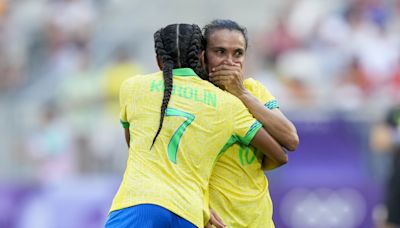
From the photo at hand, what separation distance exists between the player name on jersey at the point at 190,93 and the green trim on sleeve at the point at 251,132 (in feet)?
0.79

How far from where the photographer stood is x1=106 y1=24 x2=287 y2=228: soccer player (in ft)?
17.7

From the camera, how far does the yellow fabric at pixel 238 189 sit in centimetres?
581

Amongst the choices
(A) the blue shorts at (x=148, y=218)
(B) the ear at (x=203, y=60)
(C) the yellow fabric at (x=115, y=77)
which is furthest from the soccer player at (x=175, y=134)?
(C) the yellow fabric at (x=115, y=77)

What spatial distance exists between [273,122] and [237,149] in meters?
0.25

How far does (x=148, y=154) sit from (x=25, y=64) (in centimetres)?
1005

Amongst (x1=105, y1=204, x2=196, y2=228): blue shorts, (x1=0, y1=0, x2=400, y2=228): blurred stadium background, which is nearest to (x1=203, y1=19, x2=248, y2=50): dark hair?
(x1=105, y1=204, x2=196, y2=228): blue shorts

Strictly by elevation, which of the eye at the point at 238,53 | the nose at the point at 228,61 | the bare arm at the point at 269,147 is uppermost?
the eye at the point at 238,53

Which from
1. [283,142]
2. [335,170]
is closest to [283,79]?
[335,170]

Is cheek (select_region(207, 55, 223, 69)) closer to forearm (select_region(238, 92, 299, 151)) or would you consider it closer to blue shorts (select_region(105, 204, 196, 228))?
forearm (select_region(238, 92, 299, 151))

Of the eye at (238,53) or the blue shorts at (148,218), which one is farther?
the eye at (238,53)

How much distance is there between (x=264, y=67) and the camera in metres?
14.8

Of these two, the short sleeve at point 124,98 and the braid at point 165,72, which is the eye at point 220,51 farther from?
the short sleeve at point 124,98

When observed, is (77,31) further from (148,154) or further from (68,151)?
(148,154)

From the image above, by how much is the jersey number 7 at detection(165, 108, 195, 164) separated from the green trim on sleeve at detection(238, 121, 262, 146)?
326mm
